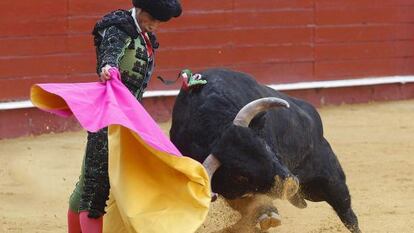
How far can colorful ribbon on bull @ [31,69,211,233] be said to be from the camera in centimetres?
294

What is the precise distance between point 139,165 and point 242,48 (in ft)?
15.1

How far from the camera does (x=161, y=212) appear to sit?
9.80 ft

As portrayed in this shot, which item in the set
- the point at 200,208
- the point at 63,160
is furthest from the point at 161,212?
the point at 63,160

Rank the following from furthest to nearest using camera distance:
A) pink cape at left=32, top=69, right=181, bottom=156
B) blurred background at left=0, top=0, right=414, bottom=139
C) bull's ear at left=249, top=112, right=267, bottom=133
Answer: blurred background at left=0, top=0, right=414, bottom=139
bull's ear at left=249, top=112, right=267, bottom=133
pink cape at left=32, top=69, right=181, bottom=156

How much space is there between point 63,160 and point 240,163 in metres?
2.45

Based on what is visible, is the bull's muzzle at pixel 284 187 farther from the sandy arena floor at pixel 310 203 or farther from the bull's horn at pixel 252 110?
the sandy arena floor at pixel 310 203

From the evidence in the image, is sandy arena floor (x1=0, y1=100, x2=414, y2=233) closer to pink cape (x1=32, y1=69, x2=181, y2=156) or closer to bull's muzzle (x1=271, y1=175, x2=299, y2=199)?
bull's muzzle (x1=271, y1=175, x2=299, y2=199)

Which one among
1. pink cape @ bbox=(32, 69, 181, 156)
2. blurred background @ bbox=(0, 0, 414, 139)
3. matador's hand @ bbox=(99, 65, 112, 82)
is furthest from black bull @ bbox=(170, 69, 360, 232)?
blurred background @ bbox=(0, 0, 414, 139)

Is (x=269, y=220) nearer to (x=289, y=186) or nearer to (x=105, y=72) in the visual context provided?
(x=289, y=186)

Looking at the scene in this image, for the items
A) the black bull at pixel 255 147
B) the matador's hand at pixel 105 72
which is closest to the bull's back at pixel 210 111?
the black bull at pixel 255 147

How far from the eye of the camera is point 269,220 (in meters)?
3.62

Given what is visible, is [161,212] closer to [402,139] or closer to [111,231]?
[111,231]

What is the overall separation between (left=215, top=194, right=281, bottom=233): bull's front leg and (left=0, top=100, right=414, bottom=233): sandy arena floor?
0.19m

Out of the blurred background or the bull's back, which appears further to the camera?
the blurred background
